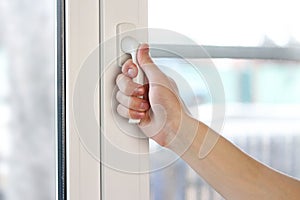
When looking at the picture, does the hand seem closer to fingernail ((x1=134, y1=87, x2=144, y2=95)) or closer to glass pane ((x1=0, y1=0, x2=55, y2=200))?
fingernail ((x1=134, y1=87, x2=144, y2=95))

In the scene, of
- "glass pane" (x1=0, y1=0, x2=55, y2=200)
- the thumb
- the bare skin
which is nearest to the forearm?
the bare skin

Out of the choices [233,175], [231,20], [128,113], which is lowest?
[233,175]

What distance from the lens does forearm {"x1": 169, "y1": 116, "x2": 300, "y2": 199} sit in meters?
0.88

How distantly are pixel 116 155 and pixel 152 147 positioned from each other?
73mm

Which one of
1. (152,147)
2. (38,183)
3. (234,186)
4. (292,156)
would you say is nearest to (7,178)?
(38,183)

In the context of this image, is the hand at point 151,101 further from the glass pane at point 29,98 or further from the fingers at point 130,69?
the glass pane at point 29,98

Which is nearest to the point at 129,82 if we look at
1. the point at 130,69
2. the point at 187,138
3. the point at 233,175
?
the point at 130,69

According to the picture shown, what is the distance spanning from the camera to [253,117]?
1.00 metres

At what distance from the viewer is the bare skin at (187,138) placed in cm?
86

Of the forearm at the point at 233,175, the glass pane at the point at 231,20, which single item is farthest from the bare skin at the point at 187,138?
the glass pane at the point at 231,20

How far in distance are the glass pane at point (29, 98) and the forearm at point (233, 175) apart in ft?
0.75

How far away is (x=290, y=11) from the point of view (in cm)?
102

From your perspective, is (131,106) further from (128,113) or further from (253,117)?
(253,117)

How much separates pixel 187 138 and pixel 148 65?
142mm
